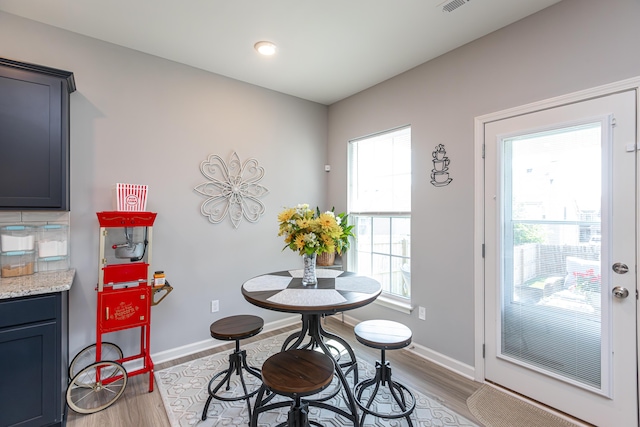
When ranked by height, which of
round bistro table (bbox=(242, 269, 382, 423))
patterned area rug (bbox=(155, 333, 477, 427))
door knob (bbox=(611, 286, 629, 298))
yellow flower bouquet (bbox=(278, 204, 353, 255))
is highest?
yellow flower bouquet (bbox=(278, 204, 353, 255))

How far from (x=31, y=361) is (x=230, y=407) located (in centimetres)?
127

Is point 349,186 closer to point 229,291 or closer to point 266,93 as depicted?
point 266,93

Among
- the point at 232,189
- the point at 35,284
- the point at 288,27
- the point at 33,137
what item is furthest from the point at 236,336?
the point at 288,27

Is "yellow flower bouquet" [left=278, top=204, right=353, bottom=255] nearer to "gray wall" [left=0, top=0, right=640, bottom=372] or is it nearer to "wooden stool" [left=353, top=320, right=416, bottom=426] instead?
"wooden stool" [left=353, top=320, right=416, bottom=426]

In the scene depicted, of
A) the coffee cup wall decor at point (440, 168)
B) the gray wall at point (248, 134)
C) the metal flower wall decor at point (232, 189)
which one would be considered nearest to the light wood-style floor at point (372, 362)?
the gray wall at point (248, 134)

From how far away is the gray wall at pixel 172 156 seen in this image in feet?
7.91

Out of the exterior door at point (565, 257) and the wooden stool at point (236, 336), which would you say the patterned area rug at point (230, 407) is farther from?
the exterior door at point (565, 257)

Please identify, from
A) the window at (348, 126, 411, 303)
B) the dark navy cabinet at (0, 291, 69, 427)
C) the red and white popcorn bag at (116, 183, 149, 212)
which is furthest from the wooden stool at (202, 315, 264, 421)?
the window at (348, 126, 411, 303)

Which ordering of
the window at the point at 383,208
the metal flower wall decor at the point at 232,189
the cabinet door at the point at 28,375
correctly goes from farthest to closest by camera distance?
the window at the point at 383,208 → the metal flower wall decor at the point at 232,189 → the cabinet door at the point at 28,375

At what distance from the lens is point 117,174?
2.58 meters

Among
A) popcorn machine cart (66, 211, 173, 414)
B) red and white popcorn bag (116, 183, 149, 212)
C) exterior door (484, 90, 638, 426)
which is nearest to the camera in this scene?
exterior door (484, 90, 638, 426)

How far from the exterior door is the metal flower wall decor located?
237 centimetres

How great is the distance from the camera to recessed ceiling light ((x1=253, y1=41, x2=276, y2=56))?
2570mm

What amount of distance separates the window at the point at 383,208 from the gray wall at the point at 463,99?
0.17 metres
